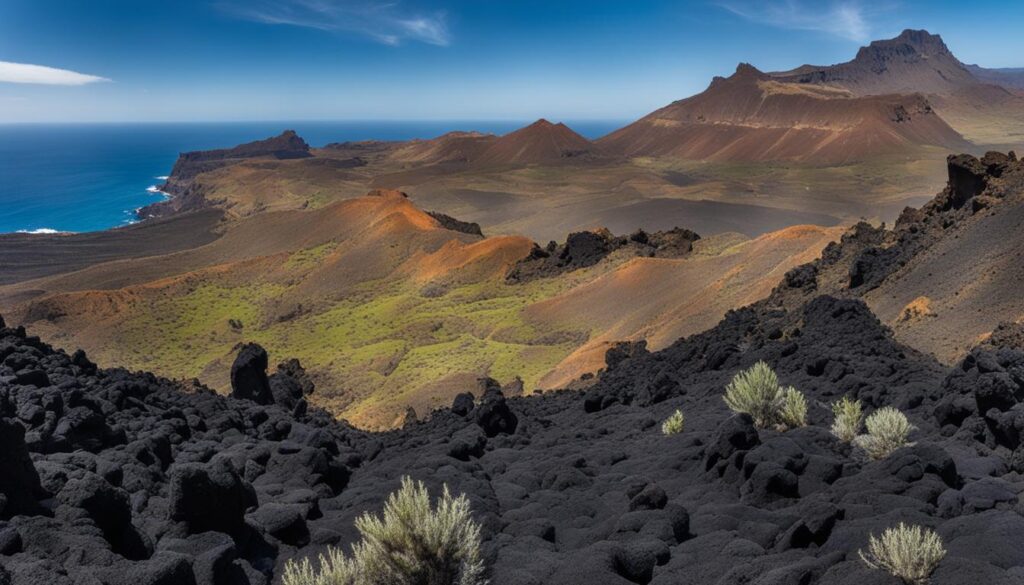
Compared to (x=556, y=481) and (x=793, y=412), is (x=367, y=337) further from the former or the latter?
(x=793, y=412)

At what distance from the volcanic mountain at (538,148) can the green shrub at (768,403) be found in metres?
110

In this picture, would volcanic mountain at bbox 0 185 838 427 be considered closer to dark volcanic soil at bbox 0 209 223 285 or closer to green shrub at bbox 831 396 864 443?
dark volcanic soil at bbox 0 209 223 285

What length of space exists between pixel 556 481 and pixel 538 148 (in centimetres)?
11763

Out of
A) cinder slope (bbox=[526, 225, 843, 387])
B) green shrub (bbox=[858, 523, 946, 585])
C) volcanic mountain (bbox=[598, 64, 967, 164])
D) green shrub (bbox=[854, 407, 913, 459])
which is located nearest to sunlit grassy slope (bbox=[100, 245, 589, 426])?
cinder slope (bbox=[526, 225, 843, 387])

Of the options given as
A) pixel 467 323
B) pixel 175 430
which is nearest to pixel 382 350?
pixel 467 323

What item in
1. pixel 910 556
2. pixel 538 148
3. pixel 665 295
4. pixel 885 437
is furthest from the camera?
pixel 538 148

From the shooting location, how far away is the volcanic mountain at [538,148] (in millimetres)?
119250

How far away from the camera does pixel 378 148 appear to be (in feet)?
585

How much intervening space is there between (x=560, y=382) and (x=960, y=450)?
12.9 metres

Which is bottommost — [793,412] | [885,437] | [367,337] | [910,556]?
[367,337]

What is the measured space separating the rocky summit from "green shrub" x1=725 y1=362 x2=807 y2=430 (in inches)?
12.5

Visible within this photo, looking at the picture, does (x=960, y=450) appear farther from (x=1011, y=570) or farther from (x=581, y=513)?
(x=581, y=513)

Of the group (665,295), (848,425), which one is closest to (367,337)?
(665,295)

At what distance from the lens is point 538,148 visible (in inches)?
4788
